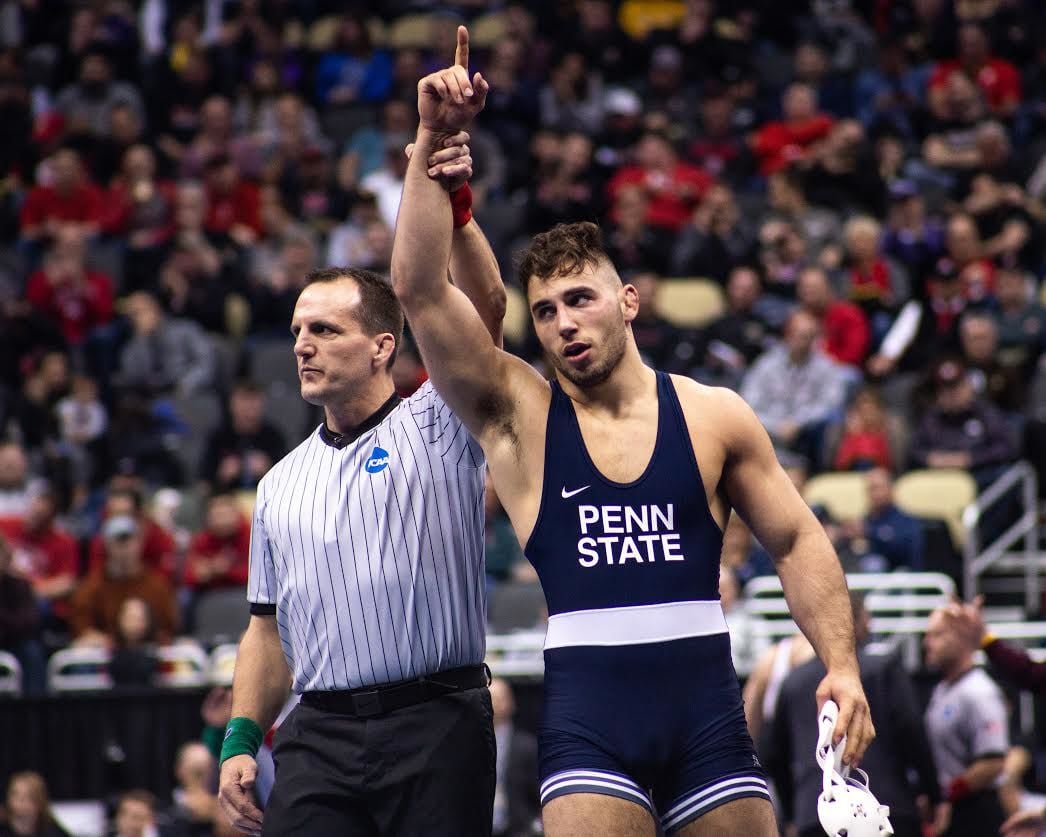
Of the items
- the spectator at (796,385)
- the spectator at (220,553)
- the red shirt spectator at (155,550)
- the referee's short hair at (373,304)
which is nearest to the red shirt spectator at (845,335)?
the spectator at (796,385)

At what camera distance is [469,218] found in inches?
198

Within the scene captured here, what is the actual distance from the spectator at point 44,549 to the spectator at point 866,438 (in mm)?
5432

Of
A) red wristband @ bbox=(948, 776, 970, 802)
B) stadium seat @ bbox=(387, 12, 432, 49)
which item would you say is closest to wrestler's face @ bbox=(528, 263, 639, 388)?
red wristband @ bbox=(948, 776, 970, 802)

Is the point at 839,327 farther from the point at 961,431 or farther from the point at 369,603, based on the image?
the point at 369,603

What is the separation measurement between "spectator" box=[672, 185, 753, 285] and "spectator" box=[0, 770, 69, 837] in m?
6.85

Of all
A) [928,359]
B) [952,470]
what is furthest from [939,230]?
[952,470]

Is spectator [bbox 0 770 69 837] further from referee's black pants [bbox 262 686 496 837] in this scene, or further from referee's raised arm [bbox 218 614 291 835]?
referee's black pants [bbox 262 686 496 837]

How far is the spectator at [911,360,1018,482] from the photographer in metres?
12.4

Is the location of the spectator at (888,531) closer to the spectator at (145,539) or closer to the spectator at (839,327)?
the spectator at (839,327)

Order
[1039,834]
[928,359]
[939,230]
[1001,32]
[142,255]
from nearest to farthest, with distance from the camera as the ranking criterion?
[1039,834], [928,359], [939,230], [142,255], [1001,32]

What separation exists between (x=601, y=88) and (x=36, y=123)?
5443mm

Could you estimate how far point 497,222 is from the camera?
15383mm

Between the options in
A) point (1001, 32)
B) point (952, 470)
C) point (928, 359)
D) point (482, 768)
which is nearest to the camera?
point (482, 768)

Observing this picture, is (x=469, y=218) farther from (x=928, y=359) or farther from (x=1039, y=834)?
(x=928, y=359)
